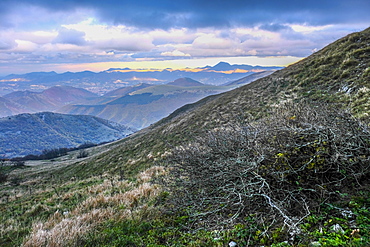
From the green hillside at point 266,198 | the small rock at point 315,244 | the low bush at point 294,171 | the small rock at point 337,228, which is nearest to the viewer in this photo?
the small rock at point 315,244

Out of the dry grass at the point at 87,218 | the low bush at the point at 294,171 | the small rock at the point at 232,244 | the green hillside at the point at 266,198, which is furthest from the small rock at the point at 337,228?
the dry grass at the point at 87,218

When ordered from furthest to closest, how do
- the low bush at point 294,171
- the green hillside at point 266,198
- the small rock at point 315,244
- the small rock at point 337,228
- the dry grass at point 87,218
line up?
the dry grass at point 87,218 → the low bush at point 294,171 → the green hillside at point 266,198 → the small rock at point 337,228 → the small rock at point 315,244

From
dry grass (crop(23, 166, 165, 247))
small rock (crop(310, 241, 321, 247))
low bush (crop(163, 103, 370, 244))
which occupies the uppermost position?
low bush (crop(163, 103, 370, 244))

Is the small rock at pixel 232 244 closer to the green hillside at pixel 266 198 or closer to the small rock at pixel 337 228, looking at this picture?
the green hillside at pixel 266 198

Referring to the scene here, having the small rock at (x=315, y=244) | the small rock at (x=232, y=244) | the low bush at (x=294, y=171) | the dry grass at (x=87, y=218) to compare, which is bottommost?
the dry grass at (x=87, y=218)

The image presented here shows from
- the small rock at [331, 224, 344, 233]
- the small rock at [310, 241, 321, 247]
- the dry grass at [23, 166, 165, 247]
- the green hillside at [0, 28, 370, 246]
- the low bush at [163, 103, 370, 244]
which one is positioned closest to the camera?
the small rock at [310, 241, 321, 247]

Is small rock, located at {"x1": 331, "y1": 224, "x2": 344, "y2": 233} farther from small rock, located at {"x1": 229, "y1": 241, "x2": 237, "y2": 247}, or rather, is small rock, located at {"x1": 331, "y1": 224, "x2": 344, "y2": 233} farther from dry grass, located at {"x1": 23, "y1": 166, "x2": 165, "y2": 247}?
dry grass, located at {"x1": 23, "y1": 166, "x2": 165, "y2": 247}

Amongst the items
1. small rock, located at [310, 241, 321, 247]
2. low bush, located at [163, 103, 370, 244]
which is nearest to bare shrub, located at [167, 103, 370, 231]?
low bush, located at [163, 103, 370, 244]

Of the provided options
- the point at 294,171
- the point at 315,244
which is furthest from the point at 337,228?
the point at 294,171

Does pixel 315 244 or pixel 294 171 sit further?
pixel 294 171

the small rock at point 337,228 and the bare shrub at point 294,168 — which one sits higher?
the bare shrub at point 294,168

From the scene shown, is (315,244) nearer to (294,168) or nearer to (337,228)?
(337,228)

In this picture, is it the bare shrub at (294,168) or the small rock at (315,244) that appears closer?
the small rock at (315,244)

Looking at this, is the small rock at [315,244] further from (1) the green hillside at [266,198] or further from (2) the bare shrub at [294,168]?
(2) the bare shrub at [294,168]
